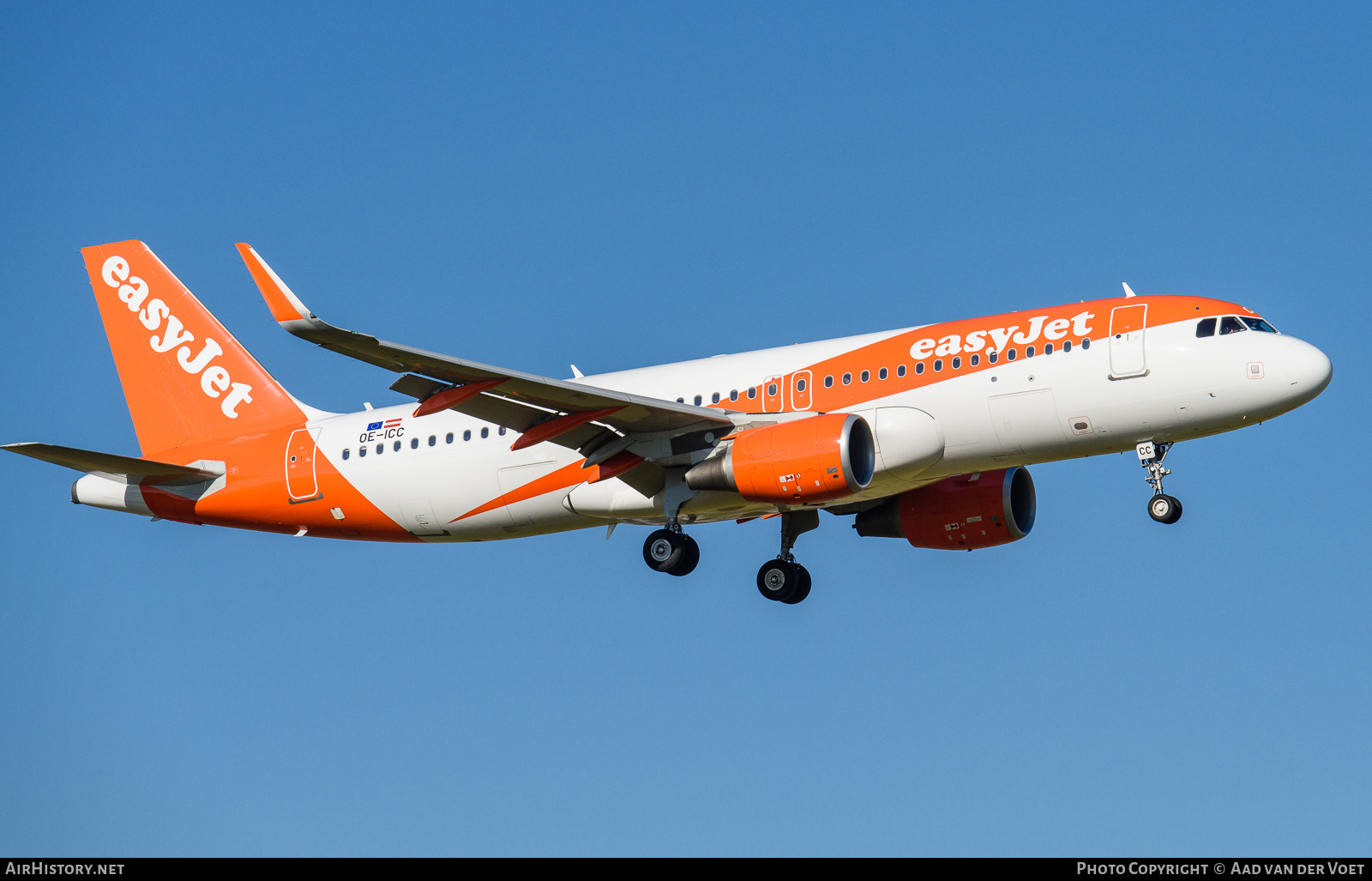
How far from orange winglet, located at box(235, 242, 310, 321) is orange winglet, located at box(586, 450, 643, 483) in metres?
7.96

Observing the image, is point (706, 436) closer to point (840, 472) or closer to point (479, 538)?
point (840, 472)

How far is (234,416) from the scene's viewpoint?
36.9m

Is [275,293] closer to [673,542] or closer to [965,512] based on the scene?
[673,542]

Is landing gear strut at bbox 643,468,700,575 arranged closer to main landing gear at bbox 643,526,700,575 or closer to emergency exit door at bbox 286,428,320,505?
main landing gear at bbox 643,526,700,575

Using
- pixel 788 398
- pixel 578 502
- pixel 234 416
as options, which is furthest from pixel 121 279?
pixel 788 398

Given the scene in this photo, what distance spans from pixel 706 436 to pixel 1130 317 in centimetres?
846

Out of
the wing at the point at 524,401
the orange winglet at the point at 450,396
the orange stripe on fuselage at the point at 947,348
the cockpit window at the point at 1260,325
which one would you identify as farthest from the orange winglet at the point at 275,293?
Result: the cockpit window at the point at 1260,325

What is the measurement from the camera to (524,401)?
29.8m

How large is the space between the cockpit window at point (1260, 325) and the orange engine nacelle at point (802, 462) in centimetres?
727

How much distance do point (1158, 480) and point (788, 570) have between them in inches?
329

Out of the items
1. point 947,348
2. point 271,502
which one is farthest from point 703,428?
point 271,502

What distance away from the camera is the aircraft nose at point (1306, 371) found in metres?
27.7

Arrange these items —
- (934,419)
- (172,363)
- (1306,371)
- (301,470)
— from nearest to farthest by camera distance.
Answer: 1. (1306,371)
2. (934,419)
3. (301,470)
4. (172,363)

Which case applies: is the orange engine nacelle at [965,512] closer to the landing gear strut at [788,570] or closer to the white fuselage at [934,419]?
the landing gear strut at [788,570]
